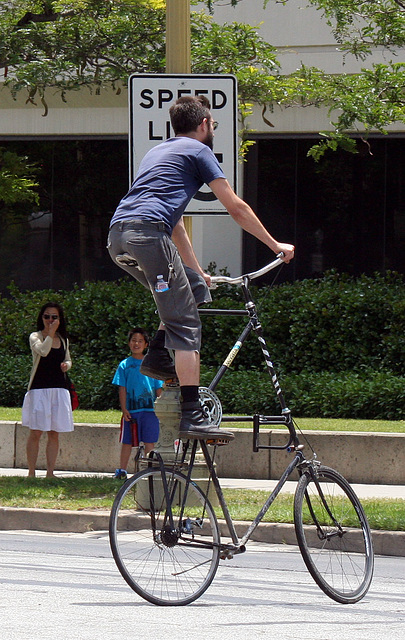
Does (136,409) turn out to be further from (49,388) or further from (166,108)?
(166,108)

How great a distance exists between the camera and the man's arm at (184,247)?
572 cm

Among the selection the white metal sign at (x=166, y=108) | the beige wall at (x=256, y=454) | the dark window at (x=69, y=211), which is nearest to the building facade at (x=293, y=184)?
the dark window at (x=69, y=211)

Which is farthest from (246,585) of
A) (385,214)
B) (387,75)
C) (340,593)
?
(385,214)

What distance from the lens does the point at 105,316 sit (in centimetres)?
1784

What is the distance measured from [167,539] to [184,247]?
1.63m

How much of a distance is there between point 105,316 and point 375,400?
18.1ft

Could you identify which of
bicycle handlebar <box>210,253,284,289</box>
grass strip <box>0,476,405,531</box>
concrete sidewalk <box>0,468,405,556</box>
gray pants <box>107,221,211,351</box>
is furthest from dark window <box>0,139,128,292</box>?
gray pants <box>107,221,211,351</box>

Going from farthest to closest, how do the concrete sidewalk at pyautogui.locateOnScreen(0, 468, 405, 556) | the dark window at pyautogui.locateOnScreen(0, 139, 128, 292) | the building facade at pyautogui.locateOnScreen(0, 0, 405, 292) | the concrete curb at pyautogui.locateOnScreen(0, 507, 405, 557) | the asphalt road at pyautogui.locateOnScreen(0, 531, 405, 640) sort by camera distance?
the dark window at pyautogui.locateOnScreen(0, 139, 128, 292) → the building facade at pyautogui.locateOnScreen(0, 0, 405, 292) → the concrete curb at pyautogui.locateOnScreen(0, 507, 405, 557) → the concrete sidewalk at pyautogui.locateOnScreen(0, 468, 405, 556) → the asphalt road at pyautogui.locateOnScreen(0, 531, 405, 640)

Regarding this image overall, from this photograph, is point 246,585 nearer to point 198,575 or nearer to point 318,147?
point 198,575

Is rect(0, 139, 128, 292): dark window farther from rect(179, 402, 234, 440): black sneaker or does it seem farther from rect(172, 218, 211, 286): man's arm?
rect(179, 402, 234, 440): black sneaker

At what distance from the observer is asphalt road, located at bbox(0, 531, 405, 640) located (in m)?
4.73

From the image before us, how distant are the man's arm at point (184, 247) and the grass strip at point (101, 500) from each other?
3.20m

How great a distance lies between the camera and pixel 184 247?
580cm

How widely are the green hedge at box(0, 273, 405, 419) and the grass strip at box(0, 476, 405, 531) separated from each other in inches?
173
